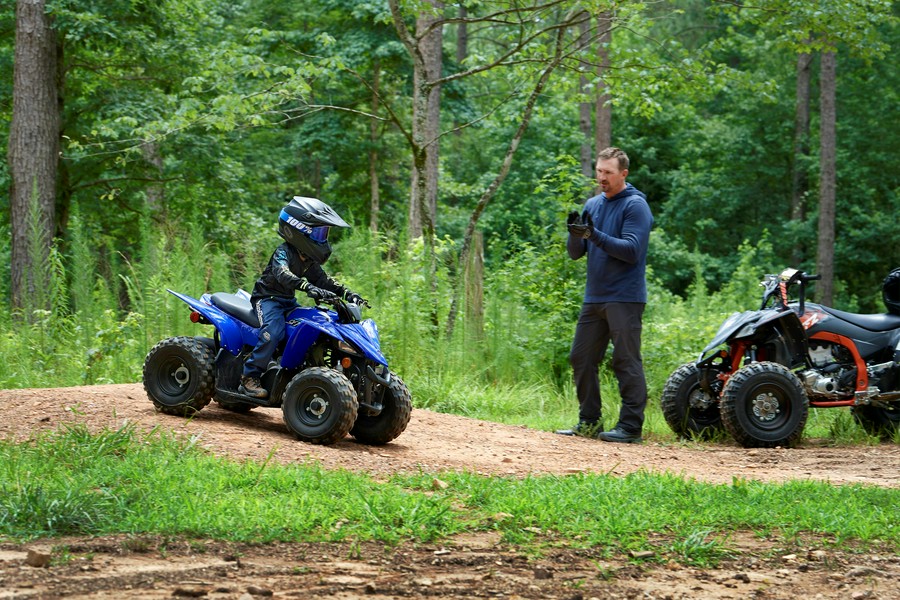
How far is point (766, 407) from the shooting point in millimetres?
8617

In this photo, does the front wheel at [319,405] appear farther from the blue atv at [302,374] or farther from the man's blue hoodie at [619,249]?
the man's blue hoodie at [619,249]

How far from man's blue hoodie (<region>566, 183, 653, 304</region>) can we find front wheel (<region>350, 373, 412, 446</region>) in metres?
2.20

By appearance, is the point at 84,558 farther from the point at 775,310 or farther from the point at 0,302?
the point at 0,302

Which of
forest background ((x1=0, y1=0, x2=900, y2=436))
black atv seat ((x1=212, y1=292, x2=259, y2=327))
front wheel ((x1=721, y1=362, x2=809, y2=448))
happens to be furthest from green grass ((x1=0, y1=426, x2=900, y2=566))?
forest background ((x1=0, y1=0, x2=900, y2=436))

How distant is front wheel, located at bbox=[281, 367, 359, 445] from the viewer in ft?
22.1

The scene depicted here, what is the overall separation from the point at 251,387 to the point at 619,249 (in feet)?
10.3

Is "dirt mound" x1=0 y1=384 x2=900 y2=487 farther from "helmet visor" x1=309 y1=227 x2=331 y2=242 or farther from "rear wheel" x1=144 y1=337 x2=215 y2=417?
"helmet visor" x1=309 y1=227 x2=331 y2=242

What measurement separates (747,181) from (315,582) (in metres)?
30.8

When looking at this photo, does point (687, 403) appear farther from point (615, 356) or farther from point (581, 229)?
point (581, 229)

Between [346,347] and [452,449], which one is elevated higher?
[346,347]

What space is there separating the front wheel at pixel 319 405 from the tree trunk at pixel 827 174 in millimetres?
21169

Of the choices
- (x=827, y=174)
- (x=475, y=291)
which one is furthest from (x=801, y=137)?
(x=475, y=291)

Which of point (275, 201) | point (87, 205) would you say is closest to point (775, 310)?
point (87, 205)

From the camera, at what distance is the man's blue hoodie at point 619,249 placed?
838cm
